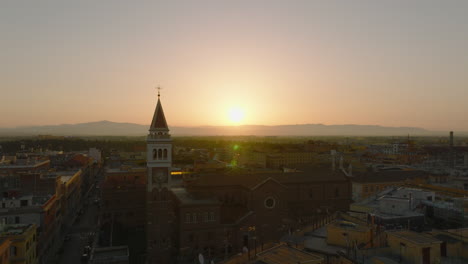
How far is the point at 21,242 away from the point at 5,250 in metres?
2.72

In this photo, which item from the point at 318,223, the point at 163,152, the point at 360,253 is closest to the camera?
the point at 360,253

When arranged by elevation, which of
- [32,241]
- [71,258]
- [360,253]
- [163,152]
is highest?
[163,152]

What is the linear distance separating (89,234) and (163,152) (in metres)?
19.1

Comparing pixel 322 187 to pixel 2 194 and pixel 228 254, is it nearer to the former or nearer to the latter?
pixel 228 254

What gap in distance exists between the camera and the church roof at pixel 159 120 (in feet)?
124

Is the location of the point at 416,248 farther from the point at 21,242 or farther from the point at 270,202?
the point at 21,242

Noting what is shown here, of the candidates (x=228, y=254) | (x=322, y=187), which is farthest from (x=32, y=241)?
(x=322, y=187)

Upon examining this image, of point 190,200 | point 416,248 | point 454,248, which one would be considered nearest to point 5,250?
point 190,200

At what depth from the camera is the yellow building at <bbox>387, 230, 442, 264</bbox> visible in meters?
19.3

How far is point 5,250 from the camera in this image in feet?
86.3

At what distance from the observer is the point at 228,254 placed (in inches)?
1501

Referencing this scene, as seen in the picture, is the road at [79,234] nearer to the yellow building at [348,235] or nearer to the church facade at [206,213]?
the church facade at [206,213]

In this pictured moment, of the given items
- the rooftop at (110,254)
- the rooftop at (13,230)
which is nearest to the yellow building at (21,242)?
the rooftop at (13,230)

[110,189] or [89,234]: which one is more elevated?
[110,189]
